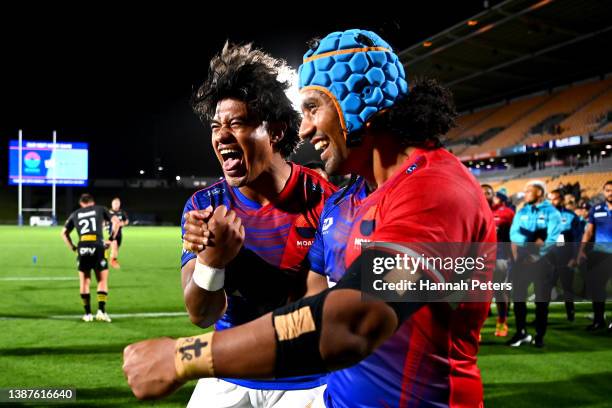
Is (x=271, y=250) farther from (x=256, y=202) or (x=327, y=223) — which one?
(x=327, y=223)

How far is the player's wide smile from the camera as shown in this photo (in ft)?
9.04

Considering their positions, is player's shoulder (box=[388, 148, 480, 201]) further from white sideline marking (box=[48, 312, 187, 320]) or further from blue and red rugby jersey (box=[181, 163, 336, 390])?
white sideline marking (box=[48, 312, 187, 320])

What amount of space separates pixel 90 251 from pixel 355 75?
868cm

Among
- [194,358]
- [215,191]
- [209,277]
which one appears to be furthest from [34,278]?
[194,358]

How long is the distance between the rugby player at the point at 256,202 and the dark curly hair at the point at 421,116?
961mm

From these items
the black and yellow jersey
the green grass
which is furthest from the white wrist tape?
the black and yellow jersey

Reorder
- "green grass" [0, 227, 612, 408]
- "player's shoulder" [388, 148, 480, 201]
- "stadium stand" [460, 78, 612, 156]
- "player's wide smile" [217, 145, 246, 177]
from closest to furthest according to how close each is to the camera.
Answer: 1. "player's shoulder" [388, 148, 480, 201]
2. "player's wide smile" [217, 145, 246, 177]
3. "green grass" [0, 227, 612, 408]
4. "stadium stand" [460, 78, 612, 156]

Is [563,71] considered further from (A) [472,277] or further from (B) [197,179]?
(B) [197,179]

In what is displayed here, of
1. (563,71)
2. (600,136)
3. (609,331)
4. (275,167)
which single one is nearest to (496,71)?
(563,71)

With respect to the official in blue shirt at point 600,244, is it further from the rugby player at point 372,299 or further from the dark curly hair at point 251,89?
the rugby player at point 372,299

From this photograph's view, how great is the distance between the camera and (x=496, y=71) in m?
35.8

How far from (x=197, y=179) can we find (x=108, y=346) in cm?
7083

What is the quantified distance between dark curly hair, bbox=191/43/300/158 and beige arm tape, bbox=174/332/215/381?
5.70 feet

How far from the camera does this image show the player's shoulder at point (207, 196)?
282 centimetres
